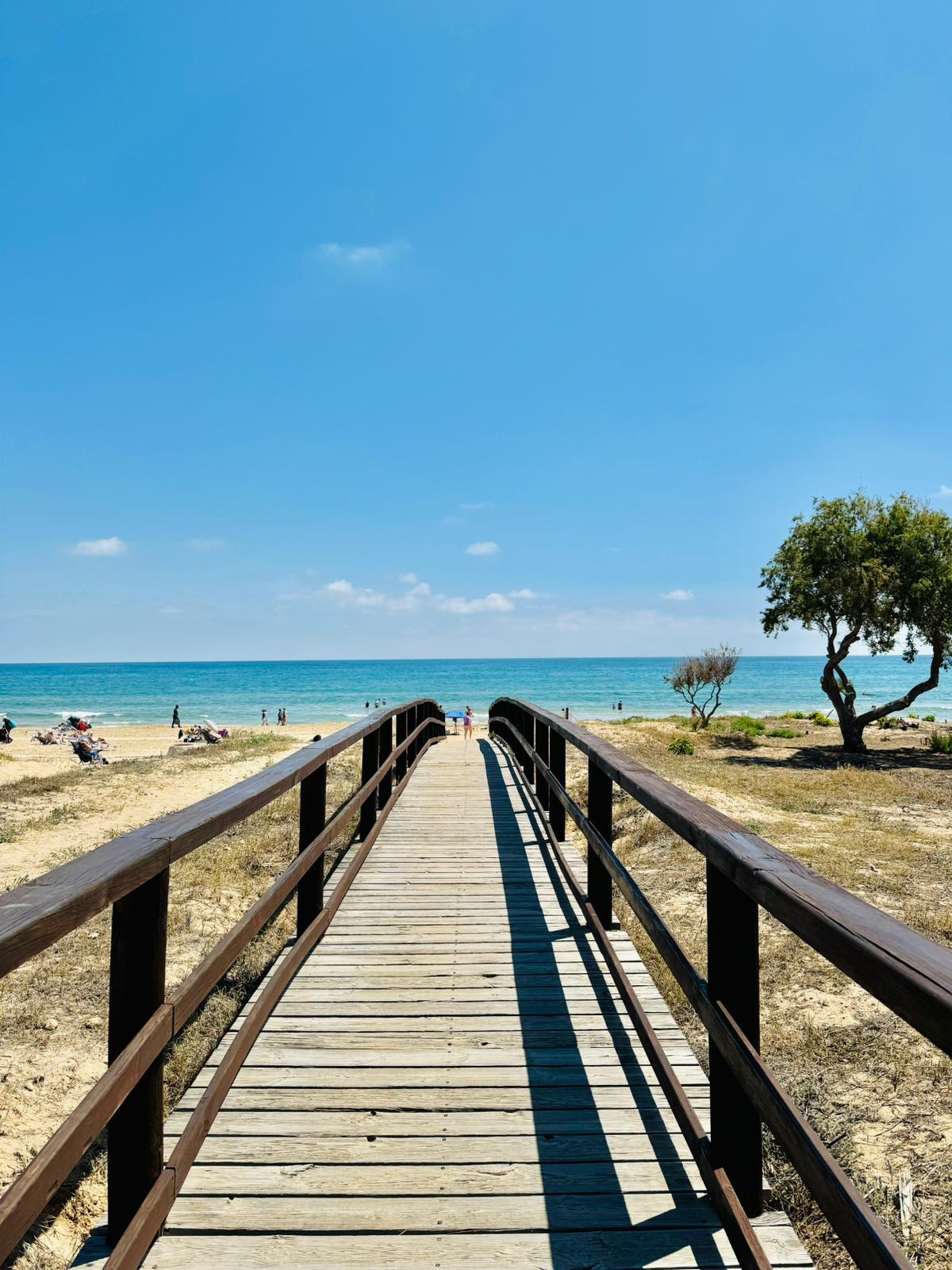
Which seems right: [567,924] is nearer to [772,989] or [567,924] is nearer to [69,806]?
[772,989]

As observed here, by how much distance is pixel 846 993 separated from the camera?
15.8 ft

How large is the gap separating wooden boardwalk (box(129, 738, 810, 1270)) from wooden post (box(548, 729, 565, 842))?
1.72m

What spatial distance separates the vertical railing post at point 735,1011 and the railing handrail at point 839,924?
108 millimetres

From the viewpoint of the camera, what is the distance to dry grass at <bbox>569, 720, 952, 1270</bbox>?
9.46ft

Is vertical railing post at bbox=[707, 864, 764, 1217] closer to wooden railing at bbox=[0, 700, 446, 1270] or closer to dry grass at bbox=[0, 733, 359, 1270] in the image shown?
wooden railing at bbox=[0, 700, 446, 1270]

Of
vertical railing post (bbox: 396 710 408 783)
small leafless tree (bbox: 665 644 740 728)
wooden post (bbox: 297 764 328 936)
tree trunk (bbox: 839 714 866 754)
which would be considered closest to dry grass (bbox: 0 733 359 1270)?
wooden post (bbox: 297 764 328 936)

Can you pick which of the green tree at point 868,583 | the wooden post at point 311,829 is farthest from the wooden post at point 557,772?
the green tree at point 868,583

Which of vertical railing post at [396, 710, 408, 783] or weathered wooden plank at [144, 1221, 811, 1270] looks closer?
weathered wooden plank at [144, 1221, 811, 1270]

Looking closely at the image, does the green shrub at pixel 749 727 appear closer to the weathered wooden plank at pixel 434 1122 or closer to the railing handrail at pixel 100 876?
the weathered wooden plank at pixel 434 1122

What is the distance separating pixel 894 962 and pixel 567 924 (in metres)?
3.44

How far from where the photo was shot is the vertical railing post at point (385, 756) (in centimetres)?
668

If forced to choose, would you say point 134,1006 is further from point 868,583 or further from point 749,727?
point 749,727

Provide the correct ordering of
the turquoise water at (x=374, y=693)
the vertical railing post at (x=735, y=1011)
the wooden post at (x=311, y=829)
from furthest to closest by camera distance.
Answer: the turquoise water at (x=374, y=693) < the wooden post at (x=311, y=829) < the vertical railing post at (x=735, y=1011)

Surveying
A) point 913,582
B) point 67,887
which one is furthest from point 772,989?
point 913,582
